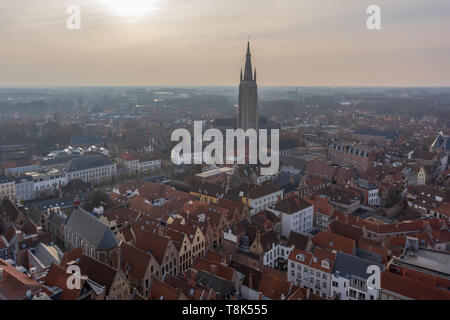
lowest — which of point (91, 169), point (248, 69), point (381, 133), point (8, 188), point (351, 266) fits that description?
point (351, 266)

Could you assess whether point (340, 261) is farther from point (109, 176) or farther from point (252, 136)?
point (252, 136)

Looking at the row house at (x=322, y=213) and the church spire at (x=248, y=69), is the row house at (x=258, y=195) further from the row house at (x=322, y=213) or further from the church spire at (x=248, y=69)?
the church spire at (x=248, y=69)

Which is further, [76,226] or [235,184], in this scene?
[235,184]

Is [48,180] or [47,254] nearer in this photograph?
[47,254]

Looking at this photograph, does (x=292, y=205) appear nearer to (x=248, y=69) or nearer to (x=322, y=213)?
(x=322, y=213)

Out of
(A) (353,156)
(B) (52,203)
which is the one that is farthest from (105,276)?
(A) (353,156)
